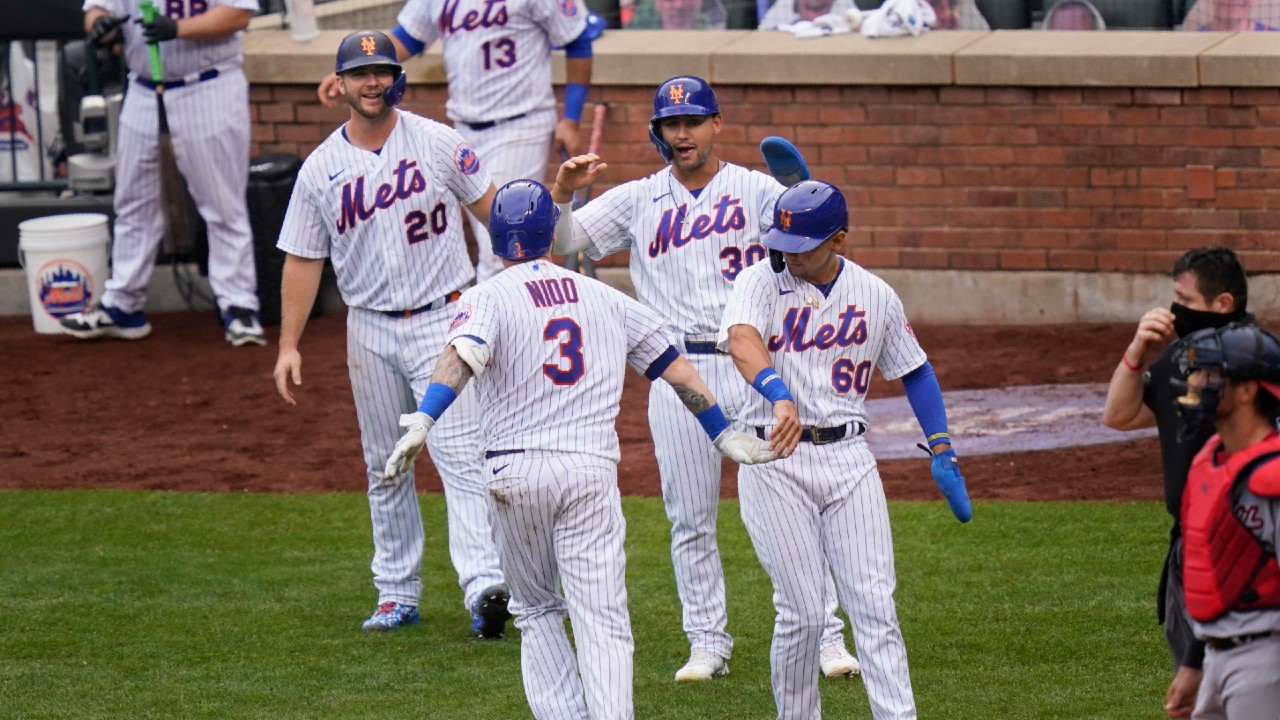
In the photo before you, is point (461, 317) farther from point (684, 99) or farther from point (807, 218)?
point (684, 99)

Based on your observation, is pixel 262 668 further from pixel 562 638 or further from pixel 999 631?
pixel 999 631

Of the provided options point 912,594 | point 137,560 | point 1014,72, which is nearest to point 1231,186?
point 1014,72

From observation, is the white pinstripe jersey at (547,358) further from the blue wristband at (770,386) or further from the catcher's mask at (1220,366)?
the catcher's mask at (1220,366)

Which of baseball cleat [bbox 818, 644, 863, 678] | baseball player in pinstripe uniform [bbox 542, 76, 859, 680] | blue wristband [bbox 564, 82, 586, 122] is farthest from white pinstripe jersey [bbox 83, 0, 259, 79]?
baseball cleat [bbox 818, 644, 863, 678]

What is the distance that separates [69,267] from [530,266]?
683 centimetres

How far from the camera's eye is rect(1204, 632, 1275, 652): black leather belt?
3871 mm

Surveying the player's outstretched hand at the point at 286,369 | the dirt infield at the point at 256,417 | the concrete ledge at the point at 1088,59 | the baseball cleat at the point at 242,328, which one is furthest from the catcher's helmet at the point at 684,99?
the baseball cleat at the point at 242,328

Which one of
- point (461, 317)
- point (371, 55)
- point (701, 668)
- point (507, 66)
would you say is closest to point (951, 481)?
point (701, 668)

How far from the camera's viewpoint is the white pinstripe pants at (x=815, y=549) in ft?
16.6

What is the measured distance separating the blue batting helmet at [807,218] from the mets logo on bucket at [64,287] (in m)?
7.16

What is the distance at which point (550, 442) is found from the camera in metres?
4.92

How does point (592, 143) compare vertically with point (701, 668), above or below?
above

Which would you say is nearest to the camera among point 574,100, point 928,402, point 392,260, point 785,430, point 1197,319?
point 1197,319

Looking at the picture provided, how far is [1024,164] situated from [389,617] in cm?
548
